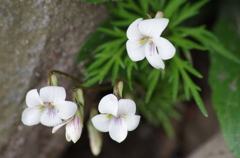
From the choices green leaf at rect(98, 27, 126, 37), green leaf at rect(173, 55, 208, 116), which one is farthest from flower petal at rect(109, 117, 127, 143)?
green leaf at rect(98, 27, 126, 37)

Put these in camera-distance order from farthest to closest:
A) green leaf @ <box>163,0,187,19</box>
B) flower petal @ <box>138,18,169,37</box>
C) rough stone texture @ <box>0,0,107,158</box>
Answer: green leaf @ <box>163,0,187,19</box>, rough stone texture @ <box>0,0,107,158</box>, flower petal @ <box>138,18,169,37</box>

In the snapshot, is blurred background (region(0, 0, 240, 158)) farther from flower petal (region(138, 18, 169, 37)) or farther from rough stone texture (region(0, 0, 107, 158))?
flower petal (region(138, 18, 169, 37))

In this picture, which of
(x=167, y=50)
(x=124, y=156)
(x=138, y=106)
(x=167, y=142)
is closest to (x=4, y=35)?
(x=167, y=50)

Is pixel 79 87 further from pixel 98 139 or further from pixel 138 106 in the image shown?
pixel 138 106

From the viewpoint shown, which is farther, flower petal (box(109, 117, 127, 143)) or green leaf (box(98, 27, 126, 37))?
green leaf (box(98, 27, 126, 37))

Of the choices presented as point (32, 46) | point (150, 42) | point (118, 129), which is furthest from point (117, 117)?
point (32, 46)

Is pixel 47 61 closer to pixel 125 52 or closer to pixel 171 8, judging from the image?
pixel 125 52

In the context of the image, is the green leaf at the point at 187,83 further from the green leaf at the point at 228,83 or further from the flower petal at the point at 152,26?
the flower petal at the point at 152,26
